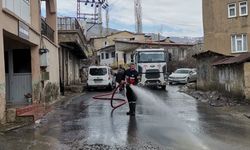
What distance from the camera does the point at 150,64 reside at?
3656cm

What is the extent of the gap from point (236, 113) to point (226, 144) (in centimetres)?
815

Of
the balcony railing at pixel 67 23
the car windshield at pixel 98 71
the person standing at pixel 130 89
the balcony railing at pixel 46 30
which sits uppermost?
the balcony railing at pixel 67 23

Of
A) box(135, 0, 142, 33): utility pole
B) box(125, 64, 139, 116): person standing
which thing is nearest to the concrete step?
box(125, 64, 139, 116): person standing

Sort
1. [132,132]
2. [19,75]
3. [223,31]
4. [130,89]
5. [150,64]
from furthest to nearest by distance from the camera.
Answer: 1. [223,31]
2. [150,64]
3. [19,75]
4. [130,89]
5. [132,132]

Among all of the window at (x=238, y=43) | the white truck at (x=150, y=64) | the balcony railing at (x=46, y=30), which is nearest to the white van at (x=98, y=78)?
the white truck at (x=150, y=64)

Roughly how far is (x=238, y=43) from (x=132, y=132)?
1295 inches

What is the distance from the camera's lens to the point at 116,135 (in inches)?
488

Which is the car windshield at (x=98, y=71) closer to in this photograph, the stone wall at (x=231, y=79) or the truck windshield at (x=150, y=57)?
the truck windshield at (x=150, y=57)

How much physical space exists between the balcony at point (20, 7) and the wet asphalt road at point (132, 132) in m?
4.06

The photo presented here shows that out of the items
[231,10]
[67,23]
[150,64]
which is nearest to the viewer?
[67,23]

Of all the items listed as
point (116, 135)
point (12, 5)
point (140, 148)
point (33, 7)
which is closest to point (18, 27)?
point (12, 5)

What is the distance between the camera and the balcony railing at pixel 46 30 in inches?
926

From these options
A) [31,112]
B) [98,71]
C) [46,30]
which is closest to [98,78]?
[98,71]

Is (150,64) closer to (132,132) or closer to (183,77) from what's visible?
(183,77)
